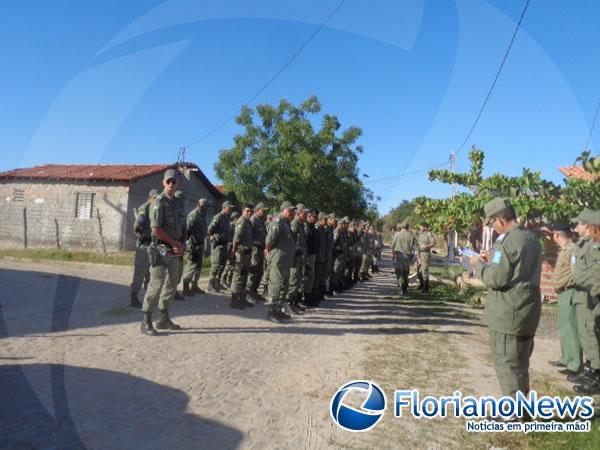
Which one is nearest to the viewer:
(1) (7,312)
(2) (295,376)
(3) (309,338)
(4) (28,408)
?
(4) (28,408)

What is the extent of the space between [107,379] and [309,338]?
291 cm

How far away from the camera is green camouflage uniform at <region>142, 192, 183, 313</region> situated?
19.1ft

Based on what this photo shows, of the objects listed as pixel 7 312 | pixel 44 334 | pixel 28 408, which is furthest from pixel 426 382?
pixel 7 312

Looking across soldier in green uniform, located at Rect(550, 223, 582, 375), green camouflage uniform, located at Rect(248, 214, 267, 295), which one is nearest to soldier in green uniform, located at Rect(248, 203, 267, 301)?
green camouflage uniform, located at Rect(248, 214, 267, 295)

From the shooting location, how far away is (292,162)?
63.5 feet

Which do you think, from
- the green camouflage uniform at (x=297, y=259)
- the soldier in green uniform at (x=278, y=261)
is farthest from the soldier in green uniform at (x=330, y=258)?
the soldier in green uniform at (x=278, y=261)

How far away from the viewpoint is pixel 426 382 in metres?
4.73

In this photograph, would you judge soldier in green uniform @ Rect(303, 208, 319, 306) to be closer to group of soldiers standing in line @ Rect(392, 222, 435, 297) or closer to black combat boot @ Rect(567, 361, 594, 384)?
group of soldiers standing in line @ Rect(392, 222, 435, 297)

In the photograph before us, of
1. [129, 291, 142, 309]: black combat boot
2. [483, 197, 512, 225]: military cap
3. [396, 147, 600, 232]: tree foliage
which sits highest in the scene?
[396, 147, 600, 232]: tree foliage

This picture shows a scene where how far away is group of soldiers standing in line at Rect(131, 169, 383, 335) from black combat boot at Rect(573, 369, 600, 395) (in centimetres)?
408

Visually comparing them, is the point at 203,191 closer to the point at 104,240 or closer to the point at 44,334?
the point at 104,240

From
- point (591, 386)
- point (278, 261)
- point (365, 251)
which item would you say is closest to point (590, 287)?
point (591, 386)

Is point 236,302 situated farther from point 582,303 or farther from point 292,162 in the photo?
point 292,162

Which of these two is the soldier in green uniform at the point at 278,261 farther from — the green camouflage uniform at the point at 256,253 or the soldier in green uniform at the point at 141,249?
the soldier in green uniform at the point at 141,249
